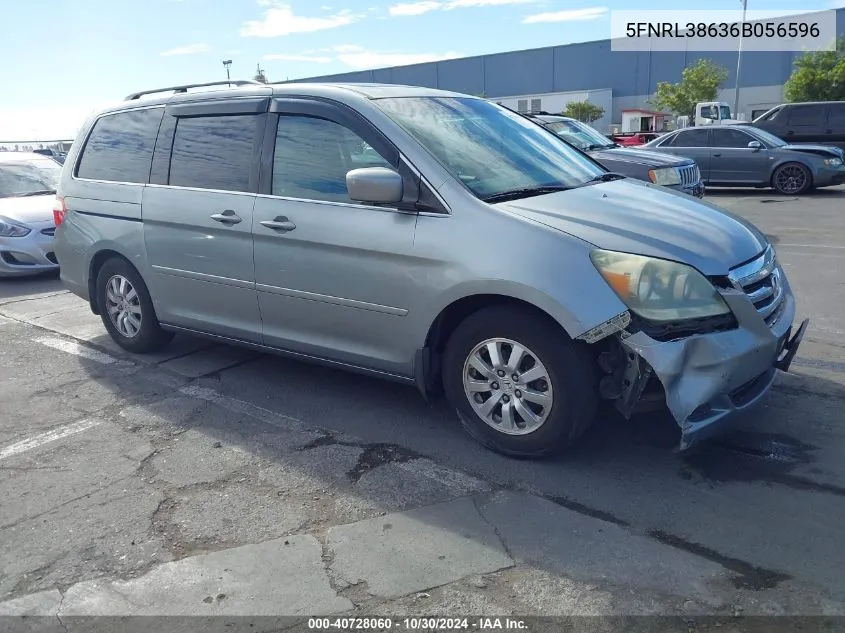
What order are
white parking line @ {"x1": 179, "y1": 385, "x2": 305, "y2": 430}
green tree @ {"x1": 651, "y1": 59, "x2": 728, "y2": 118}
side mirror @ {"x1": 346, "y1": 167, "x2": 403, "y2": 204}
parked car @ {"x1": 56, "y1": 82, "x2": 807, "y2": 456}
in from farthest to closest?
green tree @ {"x1": 651, "y1": 59, "x2": 728, "y2": 118} < white parking line @ {"x1": 179, "y1": 385, "x2": 305, "y2": 430} < side mirror @ {"x1": 346, "y1": 167, "x2": 403, "y2": 204} < parked car @ {"x1": 56, "y1": 82, "x2": 807, "y2": 456}

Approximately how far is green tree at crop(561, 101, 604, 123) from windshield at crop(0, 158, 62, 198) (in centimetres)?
4942

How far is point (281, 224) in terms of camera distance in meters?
4.37

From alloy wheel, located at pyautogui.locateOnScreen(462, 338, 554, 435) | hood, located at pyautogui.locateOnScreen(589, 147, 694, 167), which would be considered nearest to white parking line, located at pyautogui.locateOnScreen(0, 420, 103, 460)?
alloy wheel, located at pyautogui.locateOnScreen(462, 338, 554, 435)

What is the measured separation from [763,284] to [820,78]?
4003cm

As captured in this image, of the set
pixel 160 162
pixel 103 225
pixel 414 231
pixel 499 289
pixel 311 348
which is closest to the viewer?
pixel 499 289

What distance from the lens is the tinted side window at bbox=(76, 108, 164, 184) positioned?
534 cm

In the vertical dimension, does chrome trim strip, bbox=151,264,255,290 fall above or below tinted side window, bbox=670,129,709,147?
below

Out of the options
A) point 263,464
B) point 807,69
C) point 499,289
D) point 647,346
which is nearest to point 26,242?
point 263,464

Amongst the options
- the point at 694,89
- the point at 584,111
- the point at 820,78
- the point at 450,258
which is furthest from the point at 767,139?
the point at 584,111

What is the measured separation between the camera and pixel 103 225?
557 cm

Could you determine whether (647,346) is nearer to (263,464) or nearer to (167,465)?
(263,464)

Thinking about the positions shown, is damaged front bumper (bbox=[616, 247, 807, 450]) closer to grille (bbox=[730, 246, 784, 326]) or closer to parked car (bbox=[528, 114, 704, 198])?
grille (bbox=[730, 246, 784, 326])

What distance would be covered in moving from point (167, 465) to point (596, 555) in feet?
7.52

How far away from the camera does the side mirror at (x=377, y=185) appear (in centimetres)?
381
